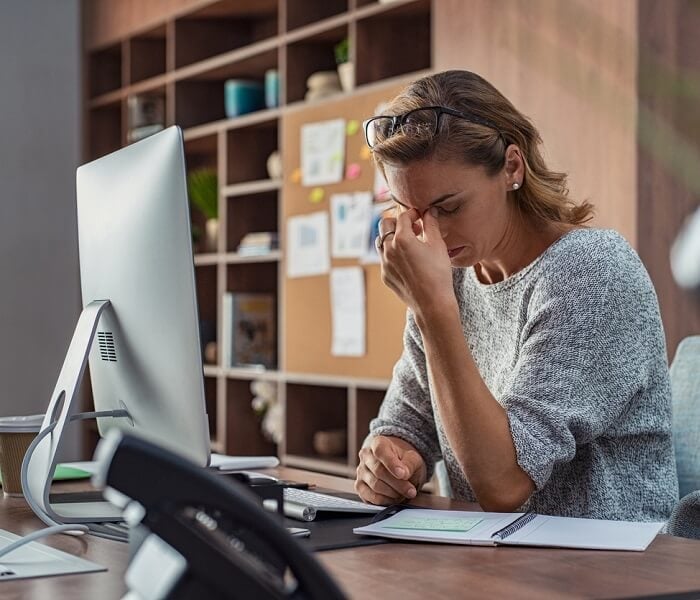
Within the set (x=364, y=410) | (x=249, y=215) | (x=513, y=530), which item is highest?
(x=249, y=215)

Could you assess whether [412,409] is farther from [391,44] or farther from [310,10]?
[310,10]

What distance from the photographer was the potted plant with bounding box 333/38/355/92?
3664mm

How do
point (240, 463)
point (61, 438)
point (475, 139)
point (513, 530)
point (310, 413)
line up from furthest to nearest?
1. point (310, 413)
2. point (240, 463)
3. point (475, 139)
4. point (61, 438)
5. point (513, 530)

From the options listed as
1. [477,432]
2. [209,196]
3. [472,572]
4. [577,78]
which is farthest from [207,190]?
[472,572]

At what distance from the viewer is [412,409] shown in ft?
6.02

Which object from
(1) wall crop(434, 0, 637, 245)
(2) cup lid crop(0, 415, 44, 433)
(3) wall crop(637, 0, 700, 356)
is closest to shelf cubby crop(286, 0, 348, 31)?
(1) wall crop(434, 0, 637, 245)

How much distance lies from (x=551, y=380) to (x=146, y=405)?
547mm

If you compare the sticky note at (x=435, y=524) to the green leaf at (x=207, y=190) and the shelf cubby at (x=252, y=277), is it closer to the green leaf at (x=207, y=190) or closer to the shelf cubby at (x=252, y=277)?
the shelf cubby at (x=252, y=277)

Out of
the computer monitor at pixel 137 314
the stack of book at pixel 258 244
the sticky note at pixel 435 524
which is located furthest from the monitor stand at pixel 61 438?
the stack of book at pixel 258 244

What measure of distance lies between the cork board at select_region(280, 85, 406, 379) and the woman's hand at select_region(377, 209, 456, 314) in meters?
1.65

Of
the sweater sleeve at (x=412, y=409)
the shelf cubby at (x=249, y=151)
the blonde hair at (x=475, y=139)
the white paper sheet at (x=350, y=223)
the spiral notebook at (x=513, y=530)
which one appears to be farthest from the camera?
the shelf cubby at (x=249, y=151)

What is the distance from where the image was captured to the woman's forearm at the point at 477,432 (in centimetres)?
146

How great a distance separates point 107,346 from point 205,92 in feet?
11.3

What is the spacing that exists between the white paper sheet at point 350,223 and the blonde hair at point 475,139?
68.4 inches
